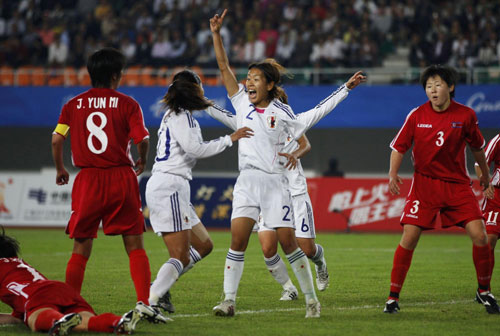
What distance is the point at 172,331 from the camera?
671 centimetres

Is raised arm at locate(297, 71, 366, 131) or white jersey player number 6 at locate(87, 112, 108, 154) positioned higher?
raised arm at locate(297, 71, 366, 131)

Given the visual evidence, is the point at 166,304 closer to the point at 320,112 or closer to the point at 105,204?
the point at 105,204

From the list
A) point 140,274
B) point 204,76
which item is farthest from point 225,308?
point 204,76

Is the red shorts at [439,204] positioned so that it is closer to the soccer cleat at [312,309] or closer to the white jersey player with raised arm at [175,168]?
the soccer cleat at [312,309]

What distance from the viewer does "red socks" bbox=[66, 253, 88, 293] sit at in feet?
22.9

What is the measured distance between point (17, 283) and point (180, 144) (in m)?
1.84

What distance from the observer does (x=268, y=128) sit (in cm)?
754

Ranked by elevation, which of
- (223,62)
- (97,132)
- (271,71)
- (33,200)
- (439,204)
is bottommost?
(33,200)

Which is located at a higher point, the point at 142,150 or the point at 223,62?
the point at 223,62

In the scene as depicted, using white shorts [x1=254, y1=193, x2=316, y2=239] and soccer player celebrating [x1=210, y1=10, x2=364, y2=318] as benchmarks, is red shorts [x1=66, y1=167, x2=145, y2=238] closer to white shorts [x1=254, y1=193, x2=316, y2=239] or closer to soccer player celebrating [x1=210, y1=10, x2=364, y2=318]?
soccer player celebrating [x1=210, y1=10, x2=364, y2=318]

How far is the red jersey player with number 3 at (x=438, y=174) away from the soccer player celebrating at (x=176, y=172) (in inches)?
71.9

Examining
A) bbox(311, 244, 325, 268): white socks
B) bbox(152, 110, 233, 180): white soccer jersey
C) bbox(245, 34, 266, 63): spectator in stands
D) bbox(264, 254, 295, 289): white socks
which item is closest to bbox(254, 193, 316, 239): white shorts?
bbox(311, 244, 325, 268): white socks

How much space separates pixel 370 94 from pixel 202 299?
16593mm

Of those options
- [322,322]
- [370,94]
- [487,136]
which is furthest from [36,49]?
[322,322]
